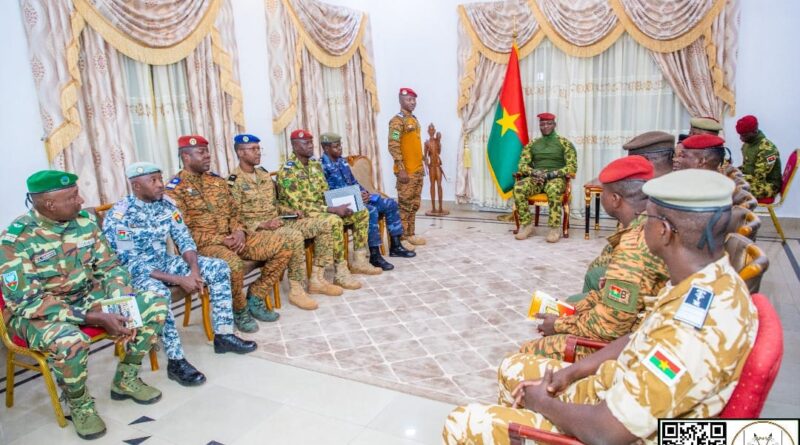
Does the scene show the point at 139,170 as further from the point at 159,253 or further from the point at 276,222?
the point at 276,222

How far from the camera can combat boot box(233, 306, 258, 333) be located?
11.8 ft

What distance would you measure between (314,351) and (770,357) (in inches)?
101

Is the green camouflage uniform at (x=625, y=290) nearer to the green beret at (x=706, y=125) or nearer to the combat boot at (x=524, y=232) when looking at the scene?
the green beret at (x=706, y=125)

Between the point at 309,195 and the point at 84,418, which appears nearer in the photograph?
the point at 84,418

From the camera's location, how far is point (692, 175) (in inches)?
51.5

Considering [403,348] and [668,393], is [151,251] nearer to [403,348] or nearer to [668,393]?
[403,348]

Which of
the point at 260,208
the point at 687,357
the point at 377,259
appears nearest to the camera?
the point at 687,357

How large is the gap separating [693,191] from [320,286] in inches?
132

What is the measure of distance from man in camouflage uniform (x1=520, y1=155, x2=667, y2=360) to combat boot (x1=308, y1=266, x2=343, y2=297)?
7.60 feet

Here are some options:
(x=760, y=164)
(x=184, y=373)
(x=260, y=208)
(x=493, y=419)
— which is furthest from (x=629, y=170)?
(x=760, y=164)

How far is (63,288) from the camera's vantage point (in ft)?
8.63

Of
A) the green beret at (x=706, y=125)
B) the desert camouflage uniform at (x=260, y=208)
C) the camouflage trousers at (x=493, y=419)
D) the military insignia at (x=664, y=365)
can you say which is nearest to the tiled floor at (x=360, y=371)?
the desert camouflage uniform at (x=260, y=208)

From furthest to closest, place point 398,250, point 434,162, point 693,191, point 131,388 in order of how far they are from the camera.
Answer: point 434,162, point 398,250, point 131,388, point 693,191

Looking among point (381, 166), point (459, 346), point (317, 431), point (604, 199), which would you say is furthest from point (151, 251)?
point (381, 166)
